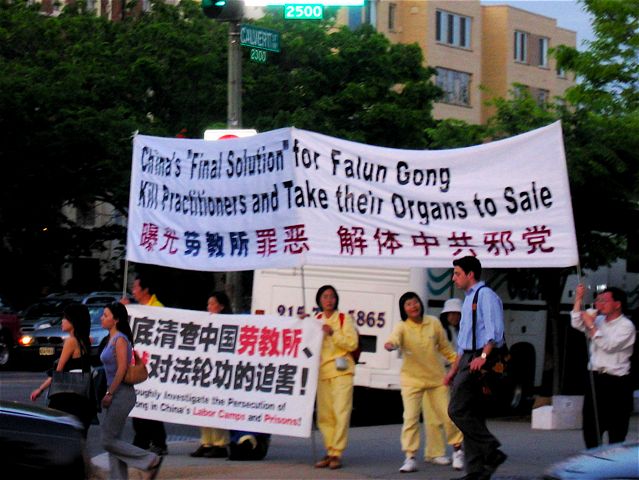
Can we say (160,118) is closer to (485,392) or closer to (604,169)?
(604,169)

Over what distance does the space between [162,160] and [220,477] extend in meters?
3.14

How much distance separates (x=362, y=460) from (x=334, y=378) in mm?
1175

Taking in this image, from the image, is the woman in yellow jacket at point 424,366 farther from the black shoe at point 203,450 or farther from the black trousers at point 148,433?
the black trousers at point 148,433

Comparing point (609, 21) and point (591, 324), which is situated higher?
point (609, 21)

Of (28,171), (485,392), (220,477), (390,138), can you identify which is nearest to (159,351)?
(220,477)

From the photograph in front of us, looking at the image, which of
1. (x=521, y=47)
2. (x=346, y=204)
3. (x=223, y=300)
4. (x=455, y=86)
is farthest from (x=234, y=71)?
(x=521, y=47)

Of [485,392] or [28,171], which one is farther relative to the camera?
[28,171]

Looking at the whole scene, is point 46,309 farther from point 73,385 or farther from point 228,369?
point 73,385

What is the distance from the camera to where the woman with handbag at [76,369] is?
32.6ft

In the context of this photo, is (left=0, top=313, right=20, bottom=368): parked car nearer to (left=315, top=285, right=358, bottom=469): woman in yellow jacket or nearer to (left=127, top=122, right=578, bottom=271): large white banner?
(left=127, top=122, right=578, bottom=271): large white banner

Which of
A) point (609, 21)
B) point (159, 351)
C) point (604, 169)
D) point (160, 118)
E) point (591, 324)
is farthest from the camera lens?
point (160, 118)

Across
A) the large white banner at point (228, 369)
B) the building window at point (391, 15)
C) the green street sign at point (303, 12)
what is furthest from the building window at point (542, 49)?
the large white banner at point (228, 369)

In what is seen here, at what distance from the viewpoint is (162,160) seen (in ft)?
39.7

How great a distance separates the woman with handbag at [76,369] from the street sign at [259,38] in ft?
16.7
